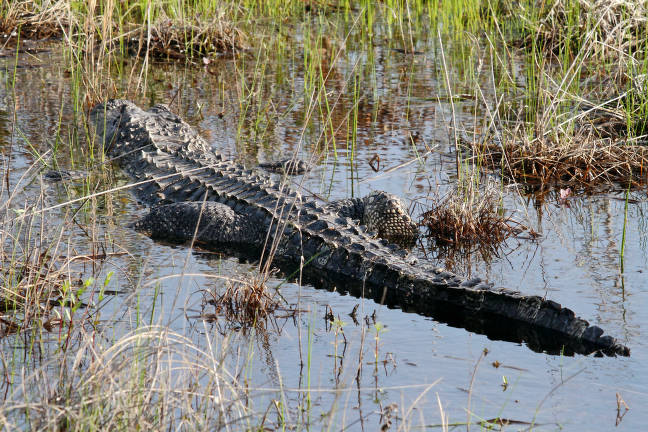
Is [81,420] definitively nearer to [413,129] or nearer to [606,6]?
[413,129]

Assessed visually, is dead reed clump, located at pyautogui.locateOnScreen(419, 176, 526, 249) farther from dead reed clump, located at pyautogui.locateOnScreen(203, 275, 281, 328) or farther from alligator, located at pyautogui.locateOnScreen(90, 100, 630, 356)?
dead reed clump, located at pyautogui.locateOnScreen(203, 275, 281, 328)

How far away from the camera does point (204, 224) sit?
6.45m

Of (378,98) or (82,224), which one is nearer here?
(82,224)

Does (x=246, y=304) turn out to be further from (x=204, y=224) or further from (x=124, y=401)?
(x=204, y=224)

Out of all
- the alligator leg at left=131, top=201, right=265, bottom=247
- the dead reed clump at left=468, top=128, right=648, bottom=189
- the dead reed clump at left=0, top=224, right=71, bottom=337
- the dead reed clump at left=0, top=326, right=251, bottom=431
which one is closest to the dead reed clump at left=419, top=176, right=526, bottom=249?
the dead reed clump at left=468, top=128, right=648, bottom=189

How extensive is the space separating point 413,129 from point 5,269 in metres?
5.04

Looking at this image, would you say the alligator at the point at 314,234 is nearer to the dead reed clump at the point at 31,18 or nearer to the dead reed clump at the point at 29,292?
the dead reed clump at the point at 29,292

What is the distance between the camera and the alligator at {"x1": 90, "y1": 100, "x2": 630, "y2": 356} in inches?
185

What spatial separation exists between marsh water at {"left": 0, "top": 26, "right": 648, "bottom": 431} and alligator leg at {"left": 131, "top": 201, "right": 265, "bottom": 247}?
0.21 m

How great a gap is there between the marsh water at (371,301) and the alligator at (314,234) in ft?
0.55

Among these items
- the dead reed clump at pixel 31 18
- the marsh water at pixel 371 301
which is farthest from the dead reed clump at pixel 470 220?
the dead reed clump at pixel 31 18

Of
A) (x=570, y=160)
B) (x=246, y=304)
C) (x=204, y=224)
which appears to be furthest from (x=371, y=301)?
(x=570, y=160)

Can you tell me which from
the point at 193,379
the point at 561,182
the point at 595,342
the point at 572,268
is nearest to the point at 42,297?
the point at 193,379

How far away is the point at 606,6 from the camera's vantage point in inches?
352
